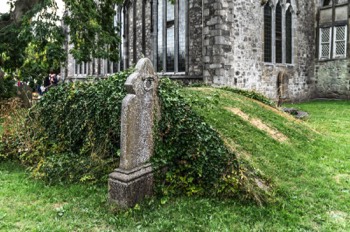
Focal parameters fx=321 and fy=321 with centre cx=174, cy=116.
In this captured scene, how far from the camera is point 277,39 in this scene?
1675cm

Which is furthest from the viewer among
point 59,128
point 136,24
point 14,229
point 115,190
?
point 136,24

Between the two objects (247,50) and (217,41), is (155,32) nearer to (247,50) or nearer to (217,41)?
(217,41)

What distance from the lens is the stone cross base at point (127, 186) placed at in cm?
426

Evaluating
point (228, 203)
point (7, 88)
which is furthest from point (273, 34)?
point (228, 203)

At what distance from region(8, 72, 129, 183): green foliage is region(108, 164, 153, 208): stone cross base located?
941mm

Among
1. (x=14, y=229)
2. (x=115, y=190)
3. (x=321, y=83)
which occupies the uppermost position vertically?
(x=321, y=83)

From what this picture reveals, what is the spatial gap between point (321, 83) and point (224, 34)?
28.2 feet

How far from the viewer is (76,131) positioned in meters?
6.09

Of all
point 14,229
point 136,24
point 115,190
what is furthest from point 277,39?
point 14,229

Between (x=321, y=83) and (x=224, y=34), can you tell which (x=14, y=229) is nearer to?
(x=224, y=34)

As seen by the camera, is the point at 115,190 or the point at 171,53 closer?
the point at 115,190

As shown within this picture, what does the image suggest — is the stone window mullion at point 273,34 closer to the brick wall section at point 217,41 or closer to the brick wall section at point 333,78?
the brick wall section at point 217,41

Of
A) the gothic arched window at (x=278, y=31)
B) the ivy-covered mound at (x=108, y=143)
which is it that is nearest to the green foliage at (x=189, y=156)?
the ivy-covered mound at (x=108, y=143)

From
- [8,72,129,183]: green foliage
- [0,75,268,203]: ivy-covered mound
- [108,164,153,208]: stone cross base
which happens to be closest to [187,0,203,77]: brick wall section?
[0,75,268,203]: ivy-covered mound
